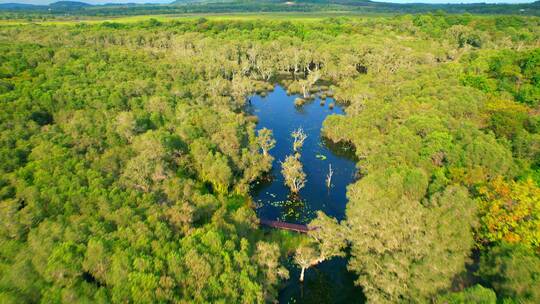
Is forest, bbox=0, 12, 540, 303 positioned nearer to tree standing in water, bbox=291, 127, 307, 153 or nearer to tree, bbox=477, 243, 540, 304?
tree, bbox=477, 243, 540, 304

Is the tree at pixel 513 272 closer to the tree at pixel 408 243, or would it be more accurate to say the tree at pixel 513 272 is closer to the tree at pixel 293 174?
the tree at pixel 408 243

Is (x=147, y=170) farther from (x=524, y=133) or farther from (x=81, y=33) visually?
(x=81, y=33)

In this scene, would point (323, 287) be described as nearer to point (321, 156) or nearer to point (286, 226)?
point (286, 226)

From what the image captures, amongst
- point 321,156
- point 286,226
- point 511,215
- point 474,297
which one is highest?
point 474,297

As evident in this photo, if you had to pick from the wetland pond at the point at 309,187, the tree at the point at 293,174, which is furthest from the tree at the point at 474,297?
the tree at the point at 293,174

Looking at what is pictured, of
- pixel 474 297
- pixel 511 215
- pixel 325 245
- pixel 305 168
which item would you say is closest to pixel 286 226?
pixel 325 245
